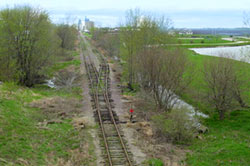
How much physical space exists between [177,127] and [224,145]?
2675 mm

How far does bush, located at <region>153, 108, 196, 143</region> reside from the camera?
15.1 meters

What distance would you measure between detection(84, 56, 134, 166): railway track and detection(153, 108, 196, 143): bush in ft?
7.82

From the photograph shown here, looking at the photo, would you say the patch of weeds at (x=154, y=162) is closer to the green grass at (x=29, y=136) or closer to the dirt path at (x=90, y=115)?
the dirt path at (x=90, y=115)

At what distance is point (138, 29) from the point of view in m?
29.5

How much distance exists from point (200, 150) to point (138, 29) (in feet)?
59.6

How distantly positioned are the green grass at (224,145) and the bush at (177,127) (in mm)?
755

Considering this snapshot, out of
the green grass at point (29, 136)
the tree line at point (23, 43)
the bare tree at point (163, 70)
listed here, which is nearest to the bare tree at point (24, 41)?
the tree line at point (23, 43)

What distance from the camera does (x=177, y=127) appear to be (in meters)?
15.1

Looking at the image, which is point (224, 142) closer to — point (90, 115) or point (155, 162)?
point (155, 162)

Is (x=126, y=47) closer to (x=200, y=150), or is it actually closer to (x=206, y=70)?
(x=206, y=70)

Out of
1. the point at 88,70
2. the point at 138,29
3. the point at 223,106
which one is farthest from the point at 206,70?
the point at 88,70

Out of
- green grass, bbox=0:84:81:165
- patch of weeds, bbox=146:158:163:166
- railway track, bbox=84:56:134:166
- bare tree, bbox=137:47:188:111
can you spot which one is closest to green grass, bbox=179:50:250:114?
bare tree, bbox=137:47:188:111

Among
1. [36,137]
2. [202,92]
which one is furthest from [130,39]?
[36,137]

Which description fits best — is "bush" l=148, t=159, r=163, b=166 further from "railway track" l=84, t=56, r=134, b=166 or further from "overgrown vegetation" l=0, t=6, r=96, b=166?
"overgrown vegetation" l=0, t=6, r=96, b=166
